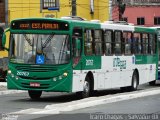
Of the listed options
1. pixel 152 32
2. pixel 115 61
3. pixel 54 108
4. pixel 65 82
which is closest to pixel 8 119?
pixel 54 108

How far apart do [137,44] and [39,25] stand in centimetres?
772

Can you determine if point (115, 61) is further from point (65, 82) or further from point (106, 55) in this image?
point (65, 82)

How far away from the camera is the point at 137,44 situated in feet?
87.5

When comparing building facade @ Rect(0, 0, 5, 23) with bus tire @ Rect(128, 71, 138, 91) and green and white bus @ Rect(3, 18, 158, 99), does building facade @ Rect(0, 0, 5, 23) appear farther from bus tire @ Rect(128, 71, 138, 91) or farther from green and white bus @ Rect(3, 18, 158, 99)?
green and white bus @ Rect(3, 18, 158, 99)

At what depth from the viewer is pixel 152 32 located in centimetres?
2902

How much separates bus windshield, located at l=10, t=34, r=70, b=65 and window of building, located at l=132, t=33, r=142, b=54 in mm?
7087

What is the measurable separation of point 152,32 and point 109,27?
20.1ft

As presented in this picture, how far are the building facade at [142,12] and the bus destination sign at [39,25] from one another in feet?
204

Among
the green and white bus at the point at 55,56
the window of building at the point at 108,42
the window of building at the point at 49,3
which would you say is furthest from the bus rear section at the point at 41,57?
the window of building at the point at 49,3

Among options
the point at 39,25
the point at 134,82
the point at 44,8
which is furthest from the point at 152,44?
the point at 44,8

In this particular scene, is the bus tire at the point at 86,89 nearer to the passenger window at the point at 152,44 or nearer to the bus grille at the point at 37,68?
the bus grille at the point at 37,68

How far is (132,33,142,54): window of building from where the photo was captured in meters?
26.4

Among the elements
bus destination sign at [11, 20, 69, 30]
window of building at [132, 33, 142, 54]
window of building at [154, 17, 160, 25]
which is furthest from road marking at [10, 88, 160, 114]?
window of building at [154, 17, 160, 25]

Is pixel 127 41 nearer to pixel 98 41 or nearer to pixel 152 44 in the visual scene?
pixel 98 41
